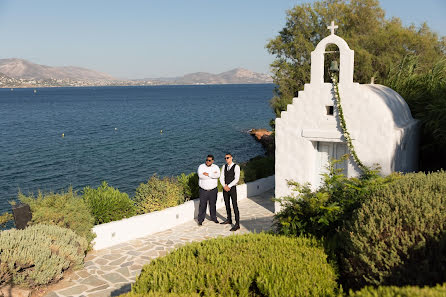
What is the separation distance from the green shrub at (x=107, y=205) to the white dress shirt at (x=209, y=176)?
2.35m

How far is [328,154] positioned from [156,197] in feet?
19.4

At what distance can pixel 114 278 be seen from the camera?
8.16m

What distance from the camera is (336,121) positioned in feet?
39.0

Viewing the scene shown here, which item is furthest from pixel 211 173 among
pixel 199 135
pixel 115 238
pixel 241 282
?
pixel 199 135

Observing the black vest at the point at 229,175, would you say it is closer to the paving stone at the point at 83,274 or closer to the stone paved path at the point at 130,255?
the stone paved path at the point at 130,255

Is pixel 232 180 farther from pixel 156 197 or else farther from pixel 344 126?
pixel 344 126

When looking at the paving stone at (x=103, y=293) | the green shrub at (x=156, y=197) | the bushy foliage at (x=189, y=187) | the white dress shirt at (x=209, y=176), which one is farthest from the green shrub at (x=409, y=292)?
the bushy foliage at (x=189, y=187)

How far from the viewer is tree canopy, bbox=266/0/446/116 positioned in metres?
27.4

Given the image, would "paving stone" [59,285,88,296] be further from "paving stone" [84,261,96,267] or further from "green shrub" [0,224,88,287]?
"paving stone" [84,261,96,267]

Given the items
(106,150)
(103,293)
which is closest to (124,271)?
(103,293)

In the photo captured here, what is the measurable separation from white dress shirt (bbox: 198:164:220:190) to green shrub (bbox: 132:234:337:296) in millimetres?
5236

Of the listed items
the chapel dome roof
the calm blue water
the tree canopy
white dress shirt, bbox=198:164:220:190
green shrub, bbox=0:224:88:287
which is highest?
the tree canopy

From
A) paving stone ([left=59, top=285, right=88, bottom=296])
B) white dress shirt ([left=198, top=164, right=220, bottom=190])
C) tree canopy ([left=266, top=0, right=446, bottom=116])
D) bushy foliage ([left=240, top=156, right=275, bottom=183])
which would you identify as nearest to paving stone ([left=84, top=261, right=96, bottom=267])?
paving stone ([left=59, top=285, right=88, bottom=296])

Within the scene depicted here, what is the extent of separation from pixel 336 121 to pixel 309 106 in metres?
0.98
